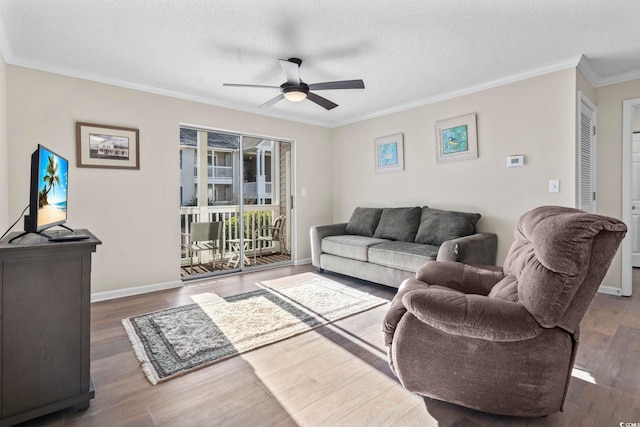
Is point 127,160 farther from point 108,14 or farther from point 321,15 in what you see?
point 321,15

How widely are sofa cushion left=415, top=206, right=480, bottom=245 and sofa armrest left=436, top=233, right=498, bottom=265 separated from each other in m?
0.15

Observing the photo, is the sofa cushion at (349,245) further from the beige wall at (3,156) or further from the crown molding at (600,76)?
the beige wall at (3,156)

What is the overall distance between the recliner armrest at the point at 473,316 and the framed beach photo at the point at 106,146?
343 centimetres

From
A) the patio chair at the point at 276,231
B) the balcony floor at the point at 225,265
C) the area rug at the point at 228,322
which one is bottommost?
the area rug at the point at 228,322

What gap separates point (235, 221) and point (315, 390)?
3352mm

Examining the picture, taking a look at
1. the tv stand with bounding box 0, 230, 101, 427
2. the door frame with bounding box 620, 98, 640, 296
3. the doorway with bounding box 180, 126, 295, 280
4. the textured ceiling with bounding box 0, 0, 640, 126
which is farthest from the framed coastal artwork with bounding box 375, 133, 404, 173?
the tv stand with bounding box 0, 230, 101, 427

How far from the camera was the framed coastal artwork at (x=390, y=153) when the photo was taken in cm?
460

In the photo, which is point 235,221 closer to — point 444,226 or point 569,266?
point 444,226

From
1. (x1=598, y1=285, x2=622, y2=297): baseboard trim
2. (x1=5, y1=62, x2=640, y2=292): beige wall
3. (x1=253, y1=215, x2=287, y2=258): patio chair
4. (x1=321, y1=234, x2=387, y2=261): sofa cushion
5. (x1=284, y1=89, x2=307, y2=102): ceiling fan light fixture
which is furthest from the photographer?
(x1=253, y1=215, x2=287, y2=258): patio chair

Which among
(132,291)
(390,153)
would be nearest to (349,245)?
(390,153)

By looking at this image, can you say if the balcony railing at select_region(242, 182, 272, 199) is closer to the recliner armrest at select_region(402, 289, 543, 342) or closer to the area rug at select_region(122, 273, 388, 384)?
the area rug at select_region(122, 273, 388, 384)

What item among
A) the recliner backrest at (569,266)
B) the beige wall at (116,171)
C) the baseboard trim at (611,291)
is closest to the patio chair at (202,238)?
the beige wall at (116,171)

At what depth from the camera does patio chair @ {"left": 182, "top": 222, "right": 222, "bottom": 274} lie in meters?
4.43

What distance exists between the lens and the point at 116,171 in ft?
11.5
